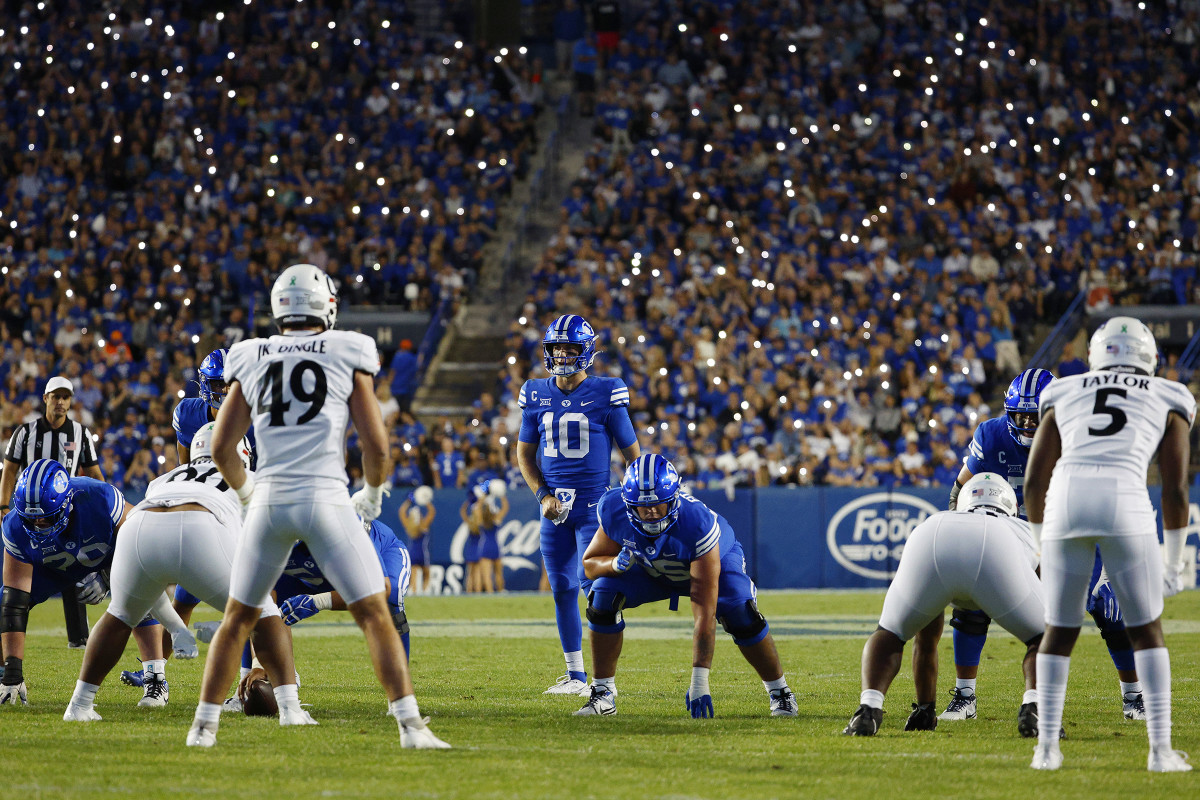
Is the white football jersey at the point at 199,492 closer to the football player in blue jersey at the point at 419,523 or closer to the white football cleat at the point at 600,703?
the white football cleat at the point at 600,703

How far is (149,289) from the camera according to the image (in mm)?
23406

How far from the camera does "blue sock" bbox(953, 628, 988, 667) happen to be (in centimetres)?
732

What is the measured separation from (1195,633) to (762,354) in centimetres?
968

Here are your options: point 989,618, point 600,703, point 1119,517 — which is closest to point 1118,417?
point 1119,517

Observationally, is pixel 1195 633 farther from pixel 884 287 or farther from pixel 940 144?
pixel 940 144

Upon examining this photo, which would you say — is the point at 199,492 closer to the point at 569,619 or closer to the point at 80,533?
the point at 80,533

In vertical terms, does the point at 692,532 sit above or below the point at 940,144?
below

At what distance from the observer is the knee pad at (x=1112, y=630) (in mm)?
7383

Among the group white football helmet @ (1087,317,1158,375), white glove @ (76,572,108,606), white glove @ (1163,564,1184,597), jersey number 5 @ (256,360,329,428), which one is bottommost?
white glove @ (76,572,108,606)

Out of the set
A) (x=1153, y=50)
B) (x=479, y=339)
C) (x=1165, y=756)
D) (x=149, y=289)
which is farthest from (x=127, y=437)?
(x=1153, y=50)

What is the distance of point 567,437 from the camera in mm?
9281

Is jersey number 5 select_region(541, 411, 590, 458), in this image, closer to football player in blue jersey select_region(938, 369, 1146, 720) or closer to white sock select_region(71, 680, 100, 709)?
football player in blue jersey select_region(938, 369, 1146, 720)

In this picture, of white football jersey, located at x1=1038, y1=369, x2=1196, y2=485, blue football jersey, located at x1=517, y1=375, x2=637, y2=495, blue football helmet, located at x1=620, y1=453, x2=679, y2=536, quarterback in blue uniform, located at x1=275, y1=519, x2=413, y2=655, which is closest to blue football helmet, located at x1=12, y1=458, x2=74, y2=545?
quarterback in blue uniform, located at x1=275, y1=519, x2=413, y2=655

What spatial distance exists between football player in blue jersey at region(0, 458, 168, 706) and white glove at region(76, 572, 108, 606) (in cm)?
44
